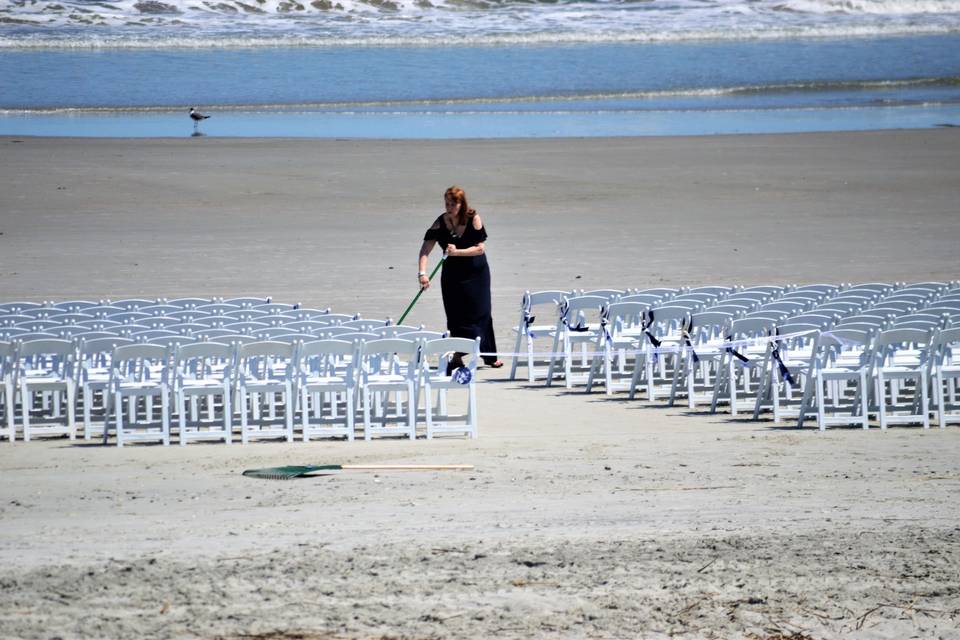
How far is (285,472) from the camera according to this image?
9.33 metres

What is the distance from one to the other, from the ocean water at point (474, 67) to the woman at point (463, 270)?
74.8 feet

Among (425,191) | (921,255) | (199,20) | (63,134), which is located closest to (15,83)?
(63,134)

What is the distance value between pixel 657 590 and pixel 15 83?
153 feet

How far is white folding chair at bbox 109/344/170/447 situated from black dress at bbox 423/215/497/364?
305 cm

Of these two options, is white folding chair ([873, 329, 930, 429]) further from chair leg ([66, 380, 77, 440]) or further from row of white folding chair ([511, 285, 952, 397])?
chair leg ([66, 380, 77, 440])

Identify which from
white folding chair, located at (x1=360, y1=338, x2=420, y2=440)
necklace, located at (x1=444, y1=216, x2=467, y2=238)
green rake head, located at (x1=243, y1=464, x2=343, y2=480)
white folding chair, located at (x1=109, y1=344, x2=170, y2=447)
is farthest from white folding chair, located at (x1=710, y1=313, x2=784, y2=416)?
white folding chair, located at (x1=109, y1=344, x2=170, y2=447)

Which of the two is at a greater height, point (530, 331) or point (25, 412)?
point (530, 331)

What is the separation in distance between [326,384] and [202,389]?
34.6 inches

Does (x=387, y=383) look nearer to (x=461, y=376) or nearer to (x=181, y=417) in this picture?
(x=461, y=376)

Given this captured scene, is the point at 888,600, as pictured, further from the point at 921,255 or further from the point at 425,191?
the point at 425,191

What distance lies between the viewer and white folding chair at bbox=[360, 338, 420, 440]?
10555mm

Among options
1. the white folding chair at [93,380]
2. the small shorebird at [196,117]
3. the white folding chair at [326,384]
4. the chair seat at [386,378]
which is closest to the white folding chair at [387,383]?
the chair seat at [386,378]

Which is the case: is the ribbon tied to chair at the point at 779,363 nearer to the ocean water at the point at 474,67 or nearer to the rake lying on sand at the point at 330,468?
the rake lying on sand at the point at 330,468

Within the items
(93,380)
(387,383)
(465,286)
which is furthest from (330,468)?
(465,286)
